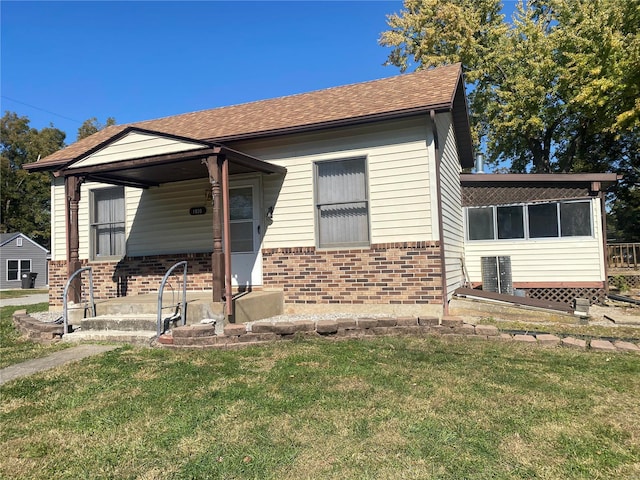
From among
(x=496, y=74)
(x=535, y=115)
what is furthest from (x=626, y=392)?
(x=496, y=74)

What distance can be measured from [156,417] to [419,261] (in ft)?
16.6

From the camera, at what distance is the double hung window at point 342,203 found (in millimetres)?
7840

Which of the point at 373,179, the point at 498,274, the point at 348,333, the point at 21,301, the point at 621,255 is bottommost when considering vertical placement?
the point at 21,301

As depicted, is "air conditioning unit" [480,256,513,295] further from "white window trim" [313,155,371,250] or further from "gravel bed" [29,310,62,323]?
"gravel bed" [29,310,62,323]

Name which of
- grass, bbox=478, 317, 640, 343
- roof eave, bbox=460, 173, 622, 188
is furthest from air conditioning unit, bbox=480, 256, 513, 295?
grass, bbox=478, 317, 640, 343

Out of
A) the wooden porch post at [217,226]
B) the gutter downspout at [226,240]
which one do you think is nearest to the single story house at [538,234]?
the gutter downspout at [226,240]

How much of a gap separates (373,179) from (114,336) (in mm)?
4802

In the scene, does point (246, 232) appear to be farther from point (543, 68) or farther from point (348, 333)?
point (543, 68)

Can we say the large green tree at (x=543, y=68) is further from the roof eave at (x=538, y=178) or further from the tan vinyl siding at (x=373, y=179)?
the tan vinyl siding at (x=373, y=179)

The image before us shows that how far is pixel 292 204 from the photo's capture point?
8.20m

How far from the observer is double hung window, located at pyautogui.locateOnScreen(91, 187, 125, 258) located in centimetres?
962

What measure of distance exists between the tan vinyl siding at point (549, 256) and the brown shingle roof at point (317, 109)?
16.3 feet

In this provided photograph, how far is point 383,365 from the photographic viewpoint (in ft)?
14.6

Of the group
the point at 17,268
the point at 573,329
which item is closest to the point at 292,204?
the point at 573,329
